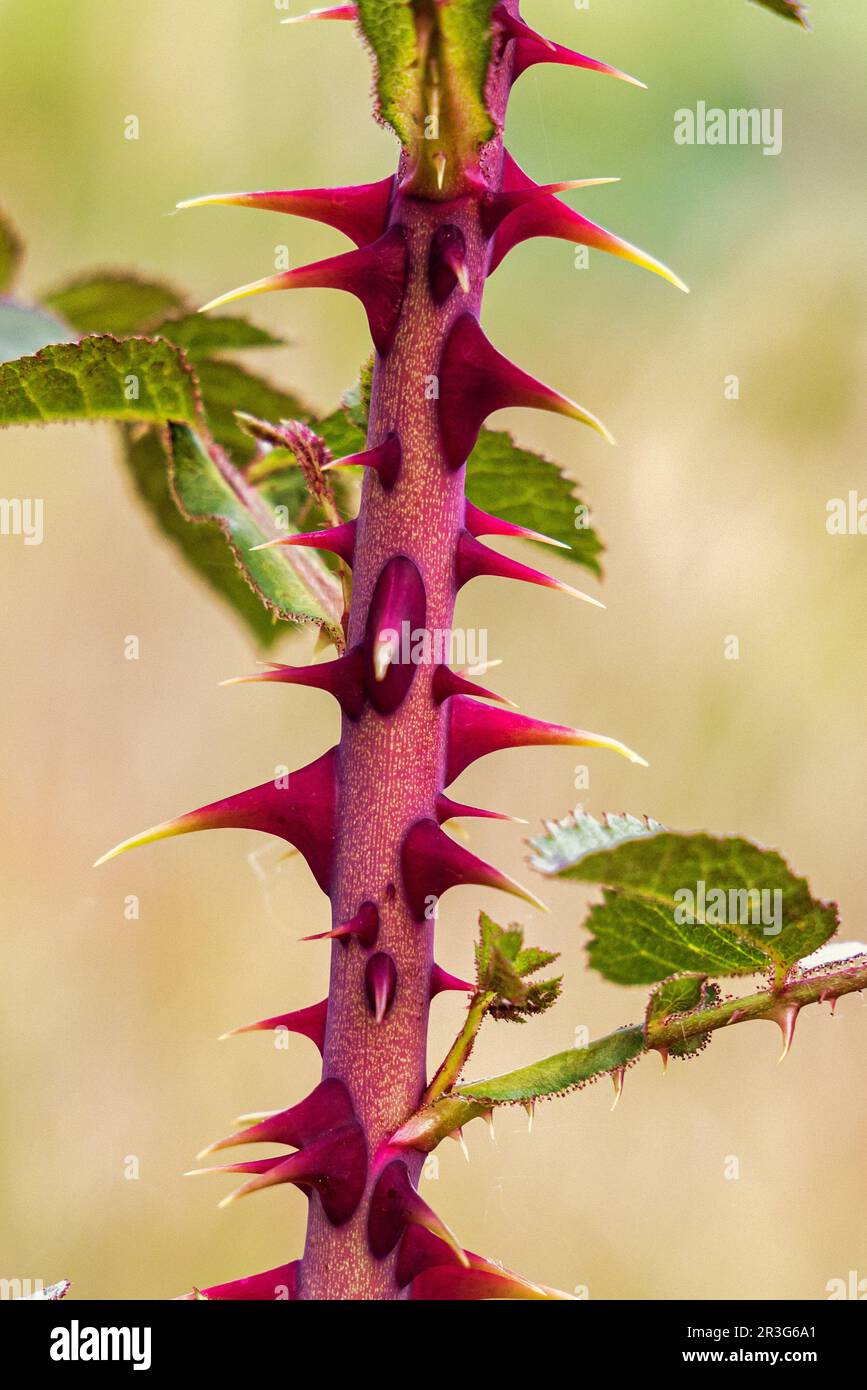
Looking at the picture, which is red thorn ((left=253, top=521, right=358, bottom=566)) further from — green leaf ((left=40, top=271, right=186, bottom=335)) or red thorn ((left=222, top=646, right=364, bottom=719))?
green leaf ((left=40, top=271, right=186, bottom=335))

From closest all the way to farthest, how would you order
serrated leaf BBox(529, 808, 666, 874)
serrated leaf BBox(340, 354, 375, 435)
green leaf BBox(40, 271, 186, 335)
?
serrated leaf BBox(529, 808, 666, 874)
serrated leaf BBox(340, 354, 375, 435)
green leaf BBox(40, 271, 186, 335)

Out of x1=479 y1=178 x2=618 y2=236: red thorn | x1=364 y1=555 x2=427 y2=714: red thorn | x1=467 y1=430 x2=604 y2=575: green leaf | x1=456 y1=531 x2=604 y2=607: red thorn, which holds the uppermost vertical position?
x1=479 y1=178 x2=618 y2=236: red thorn

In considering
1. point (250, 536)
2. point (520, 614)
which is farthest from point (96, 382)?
point (520, 614)

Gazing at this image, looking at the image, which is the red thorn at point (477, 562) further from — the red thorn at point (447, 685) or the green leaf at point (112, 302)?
the green leaf at point (112, 302)

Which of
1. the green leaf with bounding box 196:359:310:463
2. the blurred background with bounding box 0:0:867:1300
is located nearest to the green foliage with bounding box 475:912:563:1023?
the green leaf with bounding box 196:359:310:463

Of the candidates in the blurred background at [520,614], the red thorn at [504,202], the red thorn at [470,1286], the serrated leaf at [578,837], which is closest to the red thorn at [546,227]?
the red thorn at [504,202]
